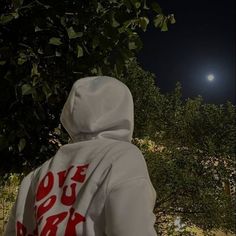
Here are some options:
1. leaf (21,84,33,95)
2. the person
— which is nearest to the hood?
the person

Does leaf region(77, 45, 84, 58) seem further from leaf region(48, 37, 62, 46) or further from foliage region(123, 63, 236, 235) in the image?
foliage region(123, 63, 236, 235)

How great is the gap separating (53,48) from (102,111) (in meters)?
0.97

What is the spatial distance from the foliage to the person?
12.5ft

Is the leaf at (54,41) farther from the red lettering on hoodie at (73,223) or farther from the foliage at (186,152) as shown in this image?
the foliage at (186,152)

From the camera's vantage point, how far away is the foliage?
17.1ft

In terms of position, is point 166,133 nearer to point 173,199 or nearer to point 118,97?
point 173,199

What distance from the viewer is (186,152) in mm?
5656

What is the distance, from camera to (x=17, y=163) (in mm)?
2398

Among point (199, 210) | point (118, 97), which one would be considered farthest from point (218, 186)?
point (118, 97)

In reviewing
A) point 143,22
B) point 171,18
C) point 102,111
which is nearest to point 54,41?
point 143,22

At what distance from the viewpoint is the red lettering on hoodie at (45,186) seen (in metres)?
1.39

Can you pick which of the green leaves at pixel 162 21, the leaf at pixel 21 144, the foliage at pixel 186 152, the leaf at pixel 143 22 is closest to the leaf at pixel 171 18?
the green leaves at pixel 162 21

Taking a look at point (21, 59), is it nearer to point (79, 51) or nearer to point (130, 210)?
point (79, 51)

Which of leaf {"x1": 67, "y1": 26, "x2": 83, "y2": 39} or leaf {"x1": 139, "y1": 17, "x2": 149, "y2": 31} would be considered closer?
leaf {"x1": 67, "y1": 26, "x2": 83, "y2": 39}
